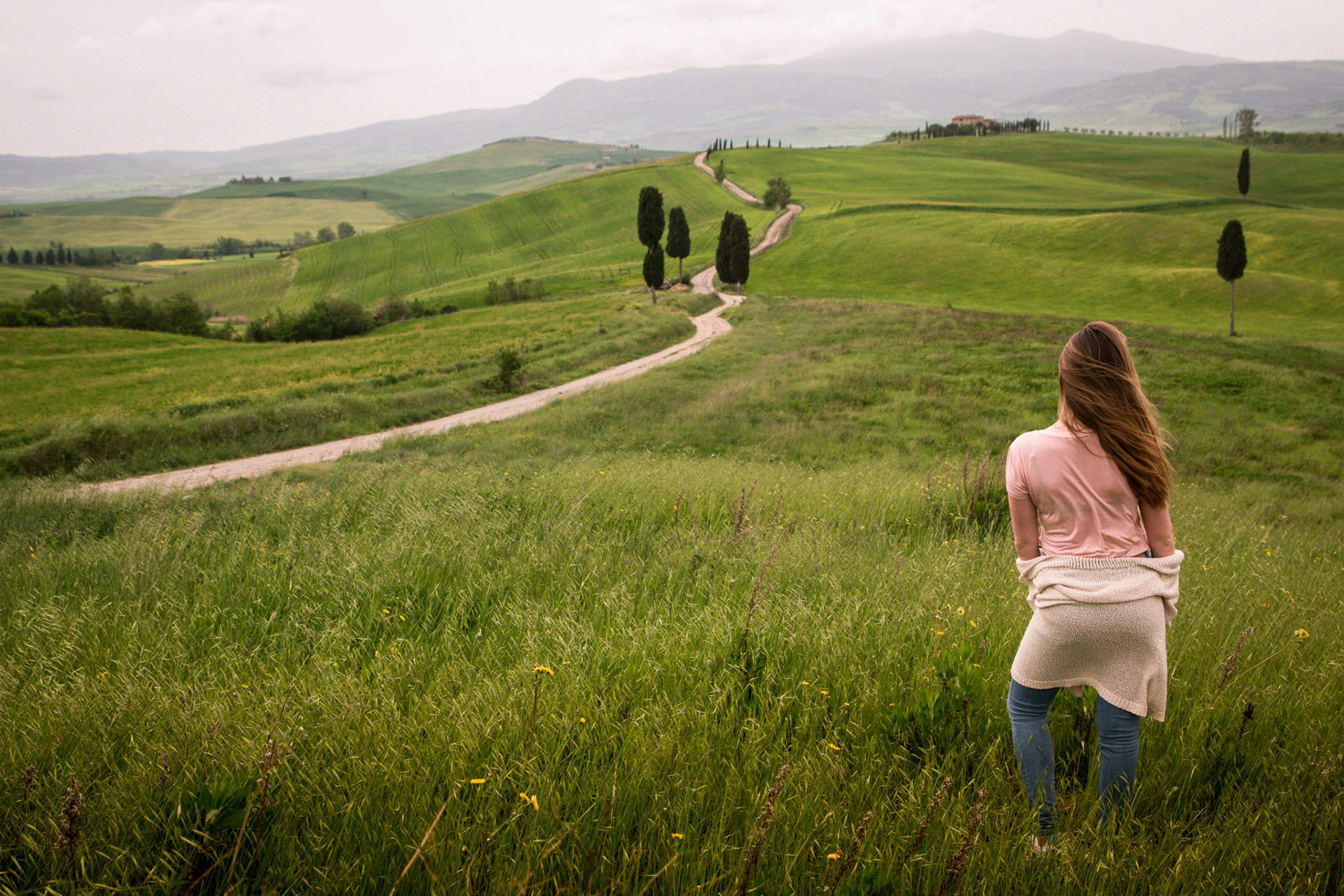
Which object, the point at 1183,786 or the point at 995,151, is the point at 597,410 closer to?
the point at 1183,786

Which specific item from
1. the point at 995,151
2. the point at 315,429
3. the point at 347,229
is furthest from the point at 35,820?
→ the point at 347,229

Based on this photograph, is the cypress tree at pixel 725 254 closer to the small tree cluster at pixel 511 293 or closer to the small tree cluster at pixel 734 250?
the small tree cluster at pixel 734 250

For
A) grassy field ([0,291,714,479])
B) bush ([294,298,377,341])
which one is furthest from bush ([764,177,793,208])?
bush ([294,298,377,341])

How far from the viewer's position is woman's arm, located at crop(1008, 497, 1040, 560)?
120 inches

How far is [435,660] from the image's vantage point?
10.7 ft

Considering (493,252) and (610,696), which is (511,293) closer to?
(493,252)

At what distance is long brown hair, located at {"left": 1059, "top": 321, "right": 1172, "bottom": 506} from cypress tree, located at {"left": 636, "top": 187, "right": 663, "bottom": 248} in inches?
2354

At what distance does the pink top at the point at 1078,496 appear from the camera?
9.49 feet

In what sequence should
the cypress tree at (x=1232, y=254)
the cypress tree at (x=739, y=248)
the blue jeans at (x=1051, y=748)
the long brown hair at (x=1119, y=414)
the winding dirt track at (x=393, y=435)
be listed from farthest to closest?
the cypress tree at (x=739, y=248) < the cypress tree at (x=1232, y=254) < the winding dirt track at (x=393, y=435) < the long brown hair at (x=1119, y=414) < the blue jeans at (x=1051, y=748)

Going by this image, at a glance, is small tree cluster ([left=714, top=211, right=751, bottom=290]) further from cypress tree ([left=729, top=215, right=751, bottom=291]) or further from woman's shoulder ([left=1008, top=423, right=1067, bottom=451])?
woman's shoulder ([left=1008, top=423, right=1067, bottom=451])

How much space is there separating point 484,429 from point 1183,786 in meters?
20.6

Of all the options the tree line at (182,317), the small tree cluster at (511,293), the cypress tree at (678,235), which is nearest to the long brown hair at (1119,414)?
the tree line at (182,317)

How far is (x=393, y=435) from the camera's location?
22031mm

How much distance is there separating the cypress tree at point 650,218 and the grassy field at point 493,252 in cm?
1030
